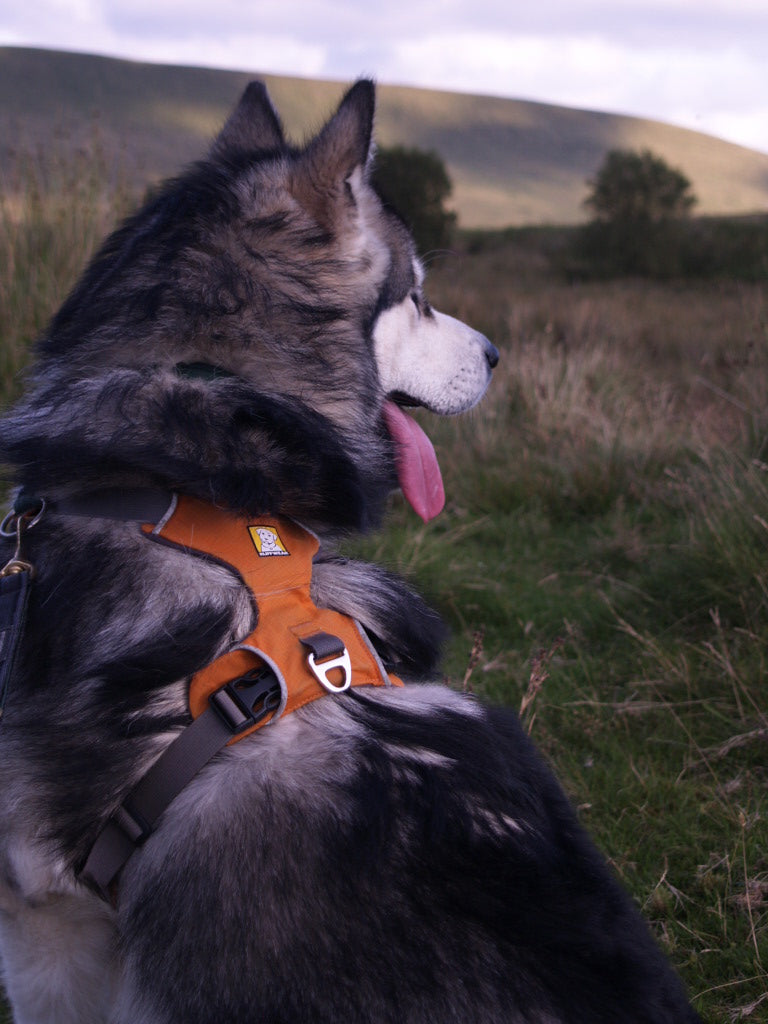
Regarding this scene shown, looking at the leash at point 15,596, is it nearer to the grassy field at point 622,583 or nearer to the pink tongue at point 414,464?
the pink tongue at point 414,464

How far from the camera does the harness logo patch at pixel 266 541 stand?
5.75 ft

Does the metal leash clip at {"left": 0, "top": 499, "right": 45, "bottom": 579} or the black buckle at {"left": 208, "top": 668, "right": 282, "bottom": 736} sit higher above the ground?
the metal leash clip at {"left": 0, "top": 499, "right": 45, "bottom": 579}

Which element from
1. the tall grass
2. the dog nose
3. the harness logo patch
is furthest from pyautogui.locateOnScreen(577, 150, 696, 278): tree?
the harness logo patch

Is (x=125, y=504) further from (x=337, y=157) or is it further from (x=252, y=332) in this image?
(x=337, y=157)

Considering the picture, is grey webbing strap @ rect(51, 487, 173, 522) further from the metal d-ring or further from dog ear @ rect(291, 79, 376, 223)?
dog ear @ rect(291, 79, 376, 223)

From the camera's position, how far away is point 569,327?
12125 millimetres

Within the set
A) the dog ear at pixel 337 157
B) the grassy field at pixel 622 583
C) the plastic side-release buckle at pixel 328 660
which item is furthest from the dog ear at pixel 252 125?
Result: the grassy field at pixel 622 583

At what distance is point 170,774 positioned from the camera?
4.94ft

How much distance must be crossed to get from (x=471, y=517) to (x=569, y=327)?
712 cm

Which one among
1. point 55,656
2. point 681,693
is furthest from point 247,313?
point 681,693

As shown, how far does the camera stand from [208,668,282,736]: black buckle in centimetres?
152

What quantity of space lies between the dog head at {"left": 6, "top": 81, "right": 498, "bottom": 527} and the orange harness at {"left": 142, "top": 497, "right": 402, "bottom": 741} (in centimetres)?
6

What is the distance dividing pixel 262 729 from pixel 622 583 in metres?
3.01

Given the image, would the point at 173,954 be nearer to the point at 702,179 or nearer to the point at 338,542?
the point at 338,542
